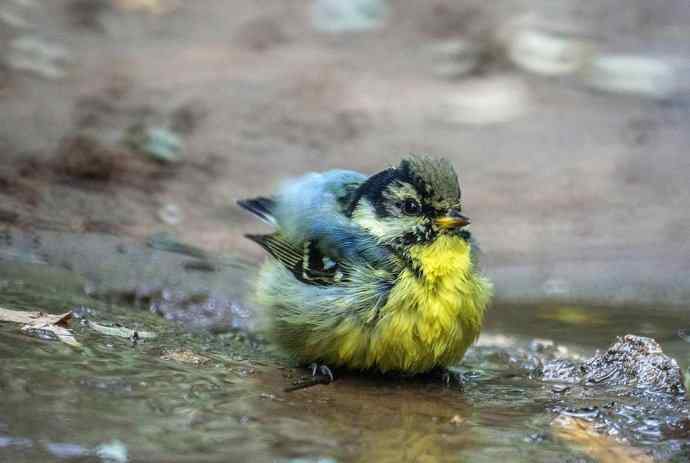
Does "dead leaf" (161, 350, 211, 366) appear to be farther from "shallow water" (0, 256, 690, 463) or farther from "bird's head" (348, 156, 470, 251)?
"bird's head" (348, 156, 470, 251)

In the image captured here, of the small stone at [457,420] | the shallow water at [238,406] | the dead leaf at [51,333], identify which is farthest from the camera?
the dead leaf at [51,333]

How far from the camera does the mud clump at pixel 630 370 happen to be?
4801 mm

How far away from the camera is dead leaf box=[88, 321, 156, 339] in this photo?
5.03 meters

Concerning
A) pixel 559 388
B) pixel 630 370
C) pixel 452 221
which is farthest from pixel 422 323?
pixel 630 370

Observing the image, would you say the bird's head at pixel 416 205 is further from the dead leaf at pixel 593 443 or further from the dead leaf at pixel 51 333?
the dead leaf at pixel 51 333

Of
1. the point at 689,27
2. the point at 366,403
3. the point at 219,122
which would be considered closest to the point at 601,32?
the point at 689,27

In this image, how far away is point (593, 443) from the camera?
392 cm

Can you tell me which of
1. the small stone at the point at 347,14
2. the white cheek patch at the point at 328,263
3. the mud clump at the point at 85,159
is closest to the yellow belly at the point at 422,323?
the white cheek patch at the point at 328,263

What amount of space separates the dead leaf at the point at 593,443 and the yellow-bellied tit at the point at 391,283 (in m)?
0.79

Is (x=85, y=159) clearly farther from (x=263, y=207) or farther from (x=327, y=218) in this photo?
(x=327, y=218)

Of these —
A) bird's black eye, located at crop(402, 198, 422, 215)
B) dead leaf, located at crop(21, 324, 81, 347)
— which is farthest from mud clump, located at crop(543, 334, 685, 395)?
dead leaf, located at crop(21, 324, 81, 347)

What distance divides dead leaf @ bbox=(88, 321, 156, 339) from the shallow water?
0.07 meters

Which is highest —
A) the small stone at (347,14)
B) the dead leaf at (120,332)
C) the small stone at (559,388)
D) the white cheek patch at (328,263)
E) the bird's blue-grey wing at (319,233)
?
the small stone at (347,14)

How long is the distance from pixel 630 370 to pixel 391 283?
1.12 metres
